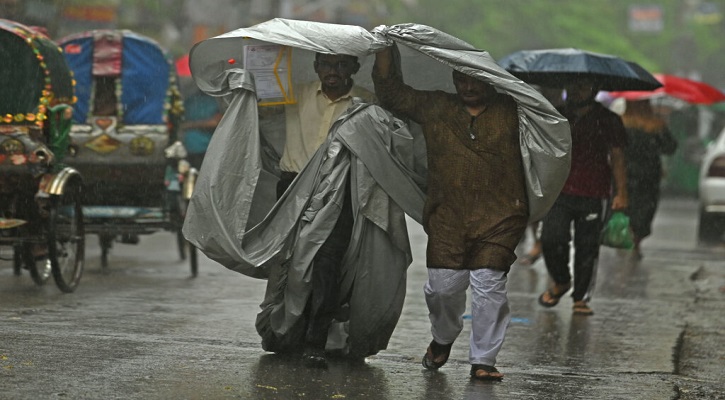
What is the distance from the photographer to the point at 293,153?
7.27m

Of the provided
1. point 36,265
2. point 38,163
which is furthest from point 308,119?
point 36,265

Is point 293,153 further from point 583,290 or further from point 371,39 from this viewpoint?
point 583,290

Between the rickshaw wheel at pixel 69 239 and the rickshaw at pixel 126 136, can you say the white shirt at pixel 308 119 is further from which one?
the rickshaw at pixel 126 136

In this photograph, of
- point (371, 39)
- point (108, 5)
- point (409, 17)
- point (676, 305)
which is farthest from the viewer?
point (409, 17)

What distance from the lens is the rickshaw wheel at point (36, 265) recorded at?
10094 millimetres

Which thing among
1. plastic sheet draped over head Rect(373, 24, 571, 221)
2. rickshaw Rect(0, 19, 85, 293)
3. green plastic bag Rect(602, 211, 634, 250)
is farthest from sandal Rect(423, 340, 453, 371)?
rickshaw Rect(0, 19, 85, 293)

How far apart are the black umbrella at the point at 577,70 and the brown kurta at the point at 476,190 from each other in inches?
114

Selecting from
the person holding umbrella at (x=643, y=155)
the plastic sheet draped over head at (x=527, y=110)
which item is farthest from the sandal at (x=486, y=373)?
the person holding umbrella at (x=643, y=155)

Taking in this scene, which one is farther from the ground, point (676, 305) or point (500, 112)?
point (500, 112)

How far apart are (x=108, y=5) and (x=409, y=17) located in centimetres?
1659

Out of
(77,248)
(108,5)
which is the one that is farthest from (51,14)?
(77,248)

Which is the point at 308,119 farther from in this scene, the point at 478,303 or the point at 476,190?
the point at 478,303

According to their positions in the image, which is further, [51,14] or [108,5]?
[108,5]

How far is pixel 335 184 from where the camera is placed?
274 inches
